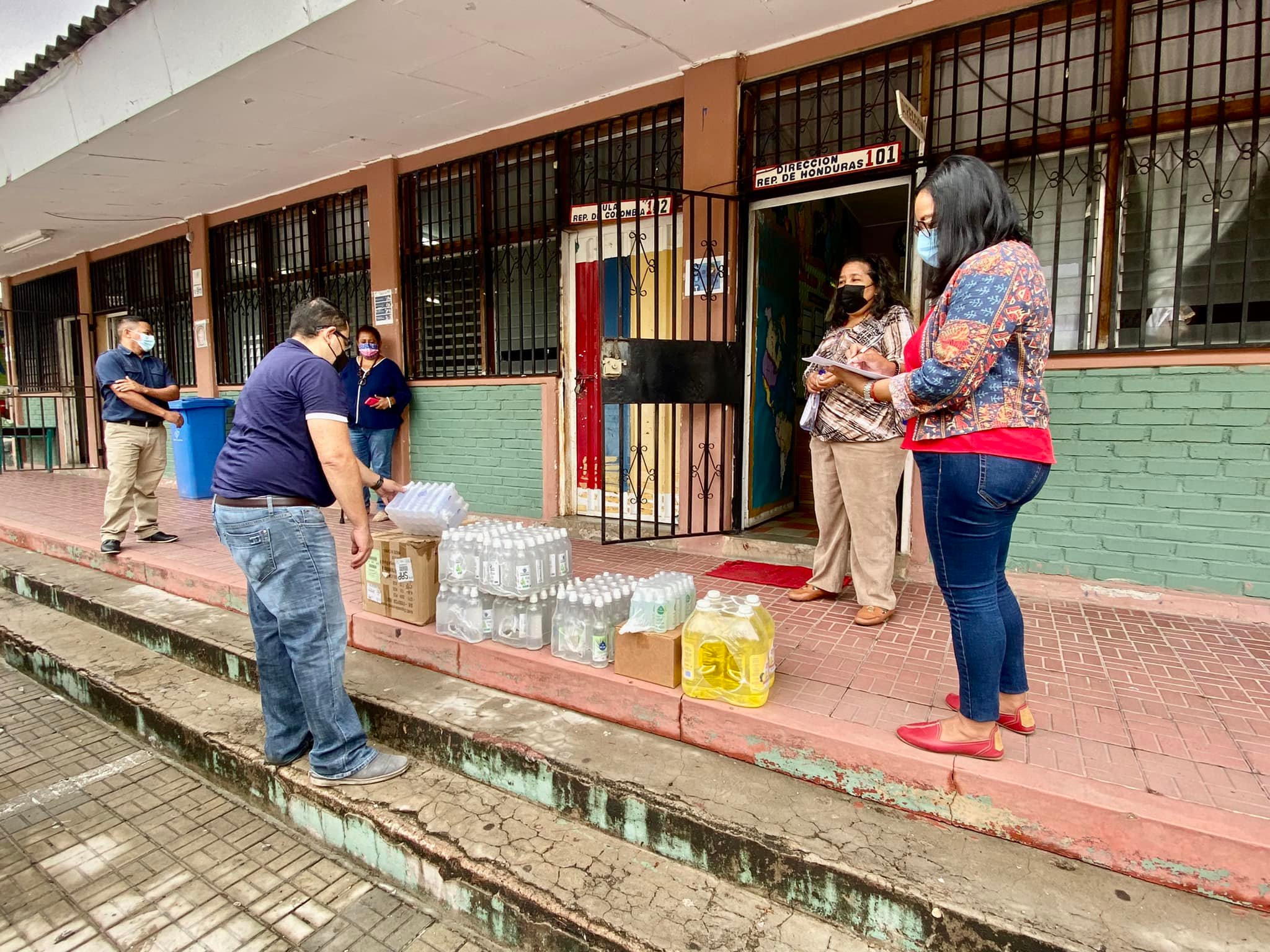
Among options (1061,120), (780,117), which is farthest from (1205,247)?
(780,117)

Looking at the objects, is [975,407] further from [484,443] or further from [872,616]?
[484,443]

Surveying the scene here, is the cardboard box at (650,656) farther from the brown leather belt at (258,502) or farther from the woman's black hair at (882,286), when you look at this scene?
the woman's black hair at (882,286)

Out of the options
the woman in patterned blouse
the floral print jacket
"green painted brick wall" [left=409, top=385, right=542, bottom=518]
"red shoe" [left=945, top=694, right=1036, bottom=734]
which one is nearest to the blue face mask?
the floral print jacket

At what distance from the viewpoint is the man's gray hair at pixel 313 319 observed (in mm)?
2707

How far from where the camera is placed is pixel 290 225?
7.97 metres

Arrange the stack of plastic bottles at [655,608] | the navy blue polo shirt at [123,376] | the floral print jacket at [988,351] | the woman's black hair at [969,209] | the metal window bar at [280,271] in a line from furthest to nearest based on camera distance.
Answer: the metal window bar at [280,271]
the navy blue polo shirt at [123,376]
the stack of plastic bottles at [655,608]
the woman's black hair at [969,209]
the floral print jacket at [988,351]

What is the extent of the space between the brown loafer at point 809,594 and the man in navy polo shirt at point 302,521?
219 centimetres

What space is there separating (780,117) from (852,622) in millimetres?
Result: 3398

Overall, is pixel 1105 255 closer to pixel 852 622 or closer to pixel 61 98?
pixel 852 622

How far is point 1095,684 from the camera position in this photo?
2.73 meters

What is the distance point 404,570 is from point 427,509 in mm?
318

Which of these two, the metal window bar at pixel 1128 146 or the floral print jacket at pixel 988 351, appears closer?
the floral print jacket at pixel 988 351

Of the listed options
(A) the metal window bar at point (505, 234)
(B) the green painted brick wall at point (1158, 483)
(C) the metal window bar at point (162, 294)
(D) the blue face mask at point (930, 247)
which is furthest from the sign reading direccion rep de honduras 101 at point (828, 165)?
(C) the metal window bar at point (162, 294)

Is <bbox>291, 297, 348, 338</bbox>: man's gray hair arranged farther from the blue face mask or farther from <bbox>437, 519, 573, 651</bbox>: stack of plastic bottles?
the blue face mask
